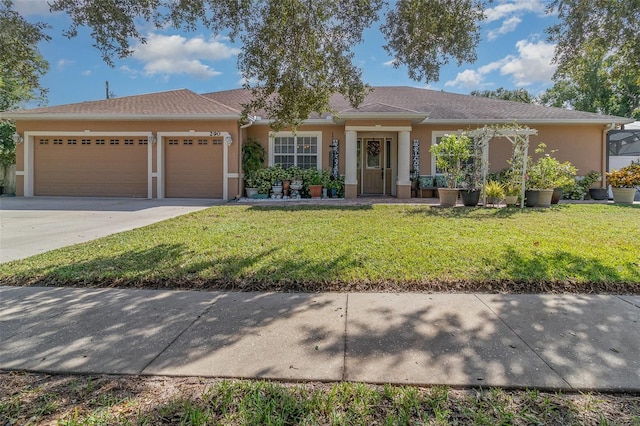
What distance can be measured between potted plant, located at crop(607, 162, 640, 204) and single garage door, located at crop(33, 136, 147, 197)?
713 inches

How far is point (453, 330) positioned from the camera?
9.97 feet

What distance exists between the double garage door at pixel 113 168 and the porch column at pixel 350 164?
5186 mm

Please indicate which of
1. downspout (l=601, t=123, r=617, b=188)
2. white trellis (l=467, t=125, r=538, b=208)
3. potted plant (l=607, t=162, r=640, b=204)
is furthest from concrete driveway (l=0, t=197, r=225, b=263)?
downspout (l=601, t=123, r=617, b=188)

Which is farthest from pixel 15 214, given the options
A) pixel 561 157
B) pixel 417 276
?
pixel 561 157

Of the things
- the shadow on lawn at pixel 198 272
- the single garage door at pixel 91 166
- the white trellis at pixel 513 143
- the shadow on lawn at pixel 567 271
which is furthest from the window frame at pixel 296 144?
the shadow on lawn at pixel 567 271

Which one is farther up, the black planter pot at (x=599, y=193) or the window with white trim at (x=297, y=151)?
the window with white trim at (x=297, y=151)

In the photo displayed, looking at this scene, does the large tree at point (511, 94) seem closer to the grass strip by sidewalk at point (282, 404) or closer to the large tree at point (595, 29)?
the large tree at point (595, 29)

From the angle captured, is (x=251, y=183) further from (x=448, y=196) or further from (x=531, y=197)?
(x=531, y=197)

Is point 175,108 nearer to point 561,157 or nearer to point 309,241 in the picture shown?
point 309,241

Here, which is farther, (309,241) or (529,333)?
(309,241)

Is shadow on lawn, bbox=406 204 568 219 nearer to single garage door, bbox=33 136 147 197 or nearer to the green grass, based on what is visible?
the green grass

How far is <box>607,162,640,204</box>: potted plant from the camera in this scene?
41.1 feet

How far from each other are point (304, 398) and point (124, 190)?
1531 centimetres

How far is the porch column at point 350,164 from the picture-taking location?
13.9 meters
